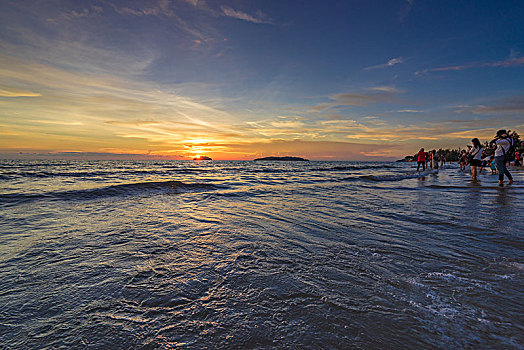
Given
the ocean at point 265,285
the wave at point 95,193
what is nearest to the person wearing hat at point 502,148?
the ocean at point 265,285

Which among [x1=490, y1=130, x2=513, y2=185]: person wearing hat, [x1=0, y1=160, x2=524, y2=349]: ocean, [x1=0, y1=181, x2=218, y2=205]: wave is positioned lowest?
[x1=0, y1=181, x2=218, y2=205]: wave

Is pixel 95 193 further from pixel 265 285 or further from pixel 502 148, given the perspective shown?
pixel 502 148

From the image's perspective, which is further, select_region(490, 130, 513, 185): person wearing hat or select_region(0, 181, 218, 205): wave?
select_region(490, 130, 513, 185): person wearing hat

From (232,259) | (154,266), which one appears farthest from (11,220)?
(232,259)

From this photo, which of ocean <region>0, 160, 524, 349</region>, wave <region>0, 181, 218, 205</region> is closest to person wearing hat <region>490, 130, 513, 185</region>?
ocean <region>0, 160, 524, 349</region>

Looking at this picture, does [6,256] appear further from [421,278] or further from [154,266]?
[421,278]

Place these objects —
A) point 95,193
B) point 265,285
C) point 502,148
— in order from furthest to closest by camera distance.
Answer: point 502,148 → point 95,193 → point 265,285

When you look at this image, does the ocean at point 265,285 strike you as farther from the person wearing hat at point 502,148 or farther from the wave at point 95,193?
the person wearing hat at point 502,148

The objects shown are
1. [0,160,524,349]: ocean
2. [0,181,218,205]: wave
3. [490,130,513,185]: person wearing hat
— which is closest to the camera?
[0,160,524,349]: ocean

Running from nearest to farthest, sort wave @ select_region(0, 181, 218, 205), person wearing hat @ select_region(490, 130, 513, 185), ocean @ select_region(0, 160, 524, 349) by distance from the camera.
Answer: ocean @ select_region(0, 160, 524, 349), wave @ select_region(0, 181, 218, 205), person wearing hat @ select_region(490, 130, 513, 185)

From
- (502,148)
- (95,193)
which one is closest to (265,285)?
(95,193)

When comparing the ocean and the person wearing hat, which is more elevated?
the person wearing hat

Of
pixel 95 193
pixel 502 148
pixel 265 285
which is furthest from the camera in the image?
pixel 502 148

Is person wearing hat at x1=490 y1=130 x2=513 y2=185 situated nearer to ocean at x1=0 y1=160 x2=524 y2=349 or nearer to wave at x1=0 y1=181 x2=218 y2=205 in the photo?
ocean at x1=0 y1=160 x2=524 y2=349
